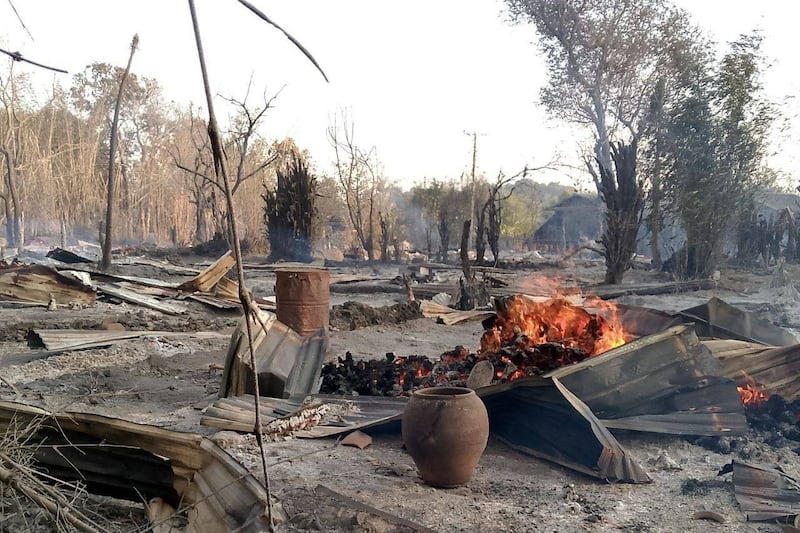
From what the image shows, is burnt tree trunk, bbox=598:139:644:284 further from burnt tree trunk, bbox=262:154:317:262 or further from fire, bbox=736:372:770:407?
burnt tree trunk, bbox=262:154:317:262

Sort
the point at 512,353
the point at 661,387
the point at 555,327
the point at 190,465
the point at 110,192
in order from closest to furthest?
the point at 190,465 < the point at 661,387 < the point at 512,353 < the point at 555,327 < the point at 110,192

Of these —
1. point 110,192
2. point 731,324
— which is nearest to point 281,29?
point 731,324

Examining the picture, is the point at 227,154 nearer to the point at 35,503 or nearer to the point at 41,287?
the point at 41,287

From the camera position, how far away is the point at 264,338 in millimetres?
5609

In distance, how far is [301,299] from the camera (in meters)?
7.86

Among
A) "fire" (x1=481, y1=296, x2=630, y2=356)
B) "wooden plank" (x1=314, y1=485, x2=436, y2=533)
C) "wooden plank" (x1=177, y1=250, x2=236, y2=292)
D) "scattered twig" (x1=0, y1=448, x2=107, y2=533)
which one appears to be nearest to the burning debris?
"fire" (x1=481, y1=296, x2=630, y2=356)

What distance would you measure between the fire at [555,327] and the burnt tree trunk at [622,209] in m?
9.47

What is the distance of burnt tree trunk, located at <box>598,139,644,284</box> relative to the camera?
15.1m

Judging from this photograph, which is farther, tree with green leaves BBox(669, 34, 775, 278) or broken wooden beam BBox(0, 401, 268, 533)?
tree with green leaves BBox(669, 34, 775, 278)

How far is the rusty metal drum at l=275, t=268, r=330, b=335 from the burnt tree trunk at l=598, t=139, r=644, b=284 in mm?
9849

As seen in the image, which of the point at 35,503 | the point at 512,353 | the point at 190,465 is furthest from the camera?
the point at 512,353

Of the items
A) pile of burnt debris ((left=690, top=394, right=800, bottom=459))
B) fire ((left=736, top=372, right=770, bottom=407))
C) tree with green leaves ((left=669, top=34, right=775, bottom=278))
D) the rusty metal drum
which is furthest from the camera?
tree with green leaves ((left=669, top=34, right=775, bottom=278))

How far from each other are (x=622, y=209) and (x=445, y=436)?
520 inches

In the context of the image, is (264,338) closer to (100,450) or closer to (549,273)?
(100,450)
